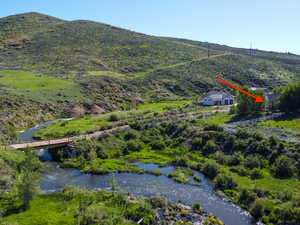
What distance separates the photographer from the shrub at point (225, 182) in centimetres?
3875

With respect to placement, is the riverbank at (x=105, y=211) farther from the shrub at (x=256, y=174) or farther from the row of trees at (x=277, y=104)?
the row of trees at (x=277, y=104)

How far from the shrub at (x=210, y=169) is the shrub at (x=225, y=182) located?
2878 mm

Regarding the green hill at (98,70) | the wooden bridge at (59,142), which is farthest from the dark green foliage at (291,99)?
the green hill at (98,70)

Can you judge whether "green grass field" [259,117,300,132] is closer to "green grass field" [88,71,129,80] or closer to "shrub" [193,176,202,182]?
"shrub" [193,176,202,182]

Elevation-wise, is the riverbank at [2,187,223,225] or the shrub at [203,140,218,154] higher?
the shrub at [203,140,218,154]

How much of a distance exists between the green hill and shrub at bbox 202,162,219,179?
153 feet

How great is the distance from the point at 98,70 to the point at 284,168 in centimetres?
10322

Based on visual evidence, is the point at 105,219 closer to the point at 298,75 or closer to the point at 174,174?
the point at 174,174

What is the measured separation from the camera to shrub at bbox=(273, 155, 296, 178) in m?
40.0

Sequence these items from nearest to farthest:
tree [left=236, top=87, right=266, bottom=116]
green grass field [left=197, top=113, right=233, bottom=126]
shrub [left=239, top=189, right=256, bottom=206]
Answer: shrub [left=239, top=189, right=256, bottom=206], green grass field [left=197, top=113, right=233, bottom=126], tree [left=236, top=87, right=266, bottom=116]

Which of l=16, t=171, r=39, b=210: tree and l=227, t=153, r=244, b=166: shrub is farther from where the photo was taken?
l=227, t=153, r=244, b=166: shrub

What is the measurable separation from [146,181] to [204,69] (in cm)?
11614

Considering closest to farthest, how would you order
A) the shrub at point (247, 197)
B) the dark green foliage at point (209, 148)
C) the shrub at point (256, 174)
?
the shrub at point (247, 197), the shrub at point (256, 174), the dark green foliage at point (209, 148)

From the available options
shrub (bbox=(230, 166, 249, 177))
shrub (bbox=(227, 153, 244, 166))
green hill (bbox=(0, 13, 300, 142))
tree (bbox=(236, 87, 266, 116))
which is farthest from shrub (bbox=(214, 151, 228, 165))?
green hill (bbox=(0, 13, 300, 142))
